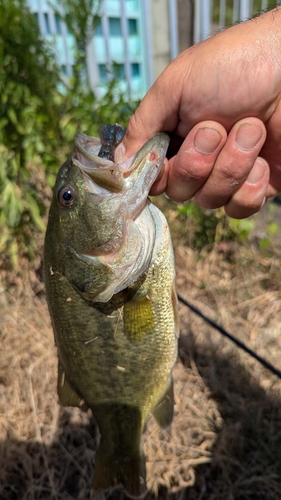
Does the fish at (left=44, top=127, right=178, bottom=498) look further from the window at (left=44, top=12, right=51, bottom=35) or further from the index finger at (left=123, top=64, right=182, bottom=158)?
the window at (left=44, top=12, right=51, bottom=35)

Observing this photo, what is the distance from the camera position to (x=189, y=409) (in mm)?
2809

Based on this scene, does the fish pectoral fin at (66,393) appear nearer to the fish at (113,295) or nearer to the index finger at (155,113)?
the fish at (113,295)

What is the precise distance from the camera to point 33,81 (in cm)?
288

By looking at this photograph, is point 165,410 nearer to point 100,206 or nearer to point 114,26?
point 100,206

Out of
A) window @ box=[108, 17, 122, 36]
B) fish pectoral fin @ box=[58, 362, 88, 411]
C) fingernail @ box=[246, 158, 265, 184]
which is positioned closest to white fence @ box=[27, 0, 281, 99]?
window @ box=[108, 17, 122, 36]

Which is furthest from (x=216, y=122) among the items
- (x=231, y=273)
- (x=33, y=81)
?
(x=231, y=273)

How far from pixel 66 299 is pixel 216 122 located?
87 cm

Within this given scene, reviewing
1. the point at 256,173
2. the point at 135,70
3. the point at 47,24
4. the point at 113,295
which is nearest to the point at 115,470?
the point at 113,295

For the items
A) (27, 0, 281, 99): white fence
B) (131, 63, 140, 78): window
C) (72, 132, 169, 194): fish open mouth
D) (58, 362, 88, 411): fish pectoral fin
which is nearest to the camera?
(72, 132, 169, 194): fish open mouth

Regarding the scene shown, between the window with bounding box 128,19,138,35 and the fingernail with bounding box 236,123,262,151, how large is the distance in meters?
3.98

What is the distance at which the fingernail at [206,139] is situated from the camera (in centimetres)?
155

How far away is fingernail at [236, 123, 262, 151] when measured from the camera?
1.56m

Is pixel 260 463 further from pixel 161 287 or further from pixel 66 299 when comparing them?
pixel 66 299

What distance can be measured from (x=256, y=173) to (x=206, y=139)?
0.38 m
